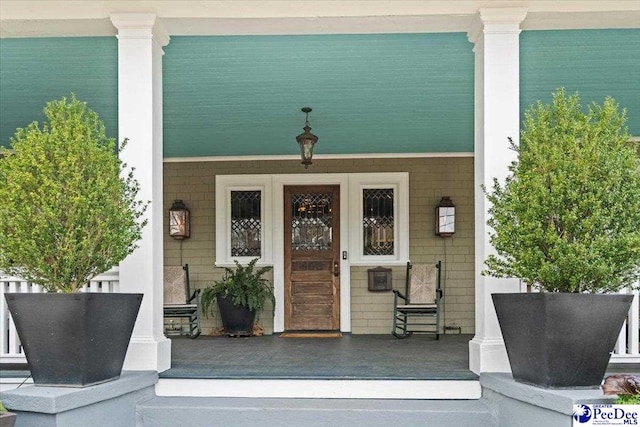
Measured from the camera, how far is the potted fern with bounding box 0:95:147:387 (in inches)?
131

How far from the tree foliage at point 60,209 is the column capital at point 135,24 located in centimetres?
78

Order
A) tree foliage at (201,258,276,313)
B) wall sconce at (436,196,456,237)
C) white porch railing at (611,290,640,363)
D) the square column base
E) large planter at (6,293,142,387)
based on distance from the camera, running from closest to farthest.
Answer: the square column base
large planter at (6,293,142,387)
white porch railing at (611,290,640,363)
tree foliage at (201,258,276,313)
wall sconce at (436,196,456,237)

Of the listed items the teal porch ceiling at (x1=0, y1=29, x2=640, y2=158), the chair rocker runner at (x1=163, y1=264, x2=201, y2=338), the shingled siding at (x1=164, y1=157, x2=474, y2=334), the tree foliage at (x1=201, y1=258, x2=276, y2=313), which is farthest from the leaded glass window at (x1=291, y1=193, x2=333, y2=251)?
the chair rocker runner at (x1=163, y1=264, x2=201, y2=338)

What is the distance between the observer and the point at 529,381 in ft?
11.0

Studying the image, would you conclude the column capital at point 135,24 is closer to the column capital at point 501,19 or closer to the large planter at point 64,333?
the large planter at point 64,333

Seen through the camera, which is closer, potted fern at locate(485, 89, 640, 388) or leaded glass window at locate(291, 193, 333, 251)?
potted fern at locate(485, 89, 640, 388)

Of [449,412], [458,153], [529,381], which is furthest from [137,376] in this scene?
[458,153]

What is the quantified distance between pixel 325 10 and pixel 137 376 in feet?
8.17

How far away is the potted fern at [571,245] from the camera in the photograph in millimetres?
3154

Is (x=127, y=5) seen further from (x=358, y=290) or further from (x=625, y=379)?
(x=358, y=290)

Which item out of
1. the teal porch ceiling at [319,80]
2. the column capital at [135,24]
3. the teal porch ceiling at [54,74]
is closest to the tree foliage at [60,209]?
the column capital at [135,24]

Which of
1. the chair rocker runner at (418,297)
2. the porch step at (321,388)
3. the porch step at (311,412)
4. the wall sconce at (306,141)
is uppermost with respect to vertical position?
the wall sconce at (306,141)

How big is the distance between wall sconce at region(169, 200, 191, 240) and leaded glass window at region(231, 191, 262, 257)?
1.66 feet

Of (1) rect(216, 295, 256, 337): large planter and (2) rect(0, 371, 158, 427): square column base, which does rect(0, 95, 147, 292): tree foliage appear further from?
(1) rect(216, 295, 256, 337): large planter
